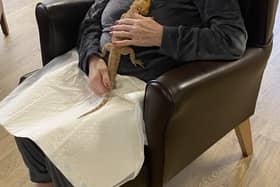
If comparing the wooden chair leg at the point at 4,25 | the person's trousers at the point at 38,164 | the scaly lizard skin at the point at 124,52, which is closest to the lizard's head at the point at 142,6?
the scaly lizard skin at the point at 124,52

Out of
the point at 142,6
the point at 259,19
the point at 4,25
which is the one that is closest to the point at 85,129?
the point at 142,6

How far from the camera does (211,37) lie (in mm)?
1233

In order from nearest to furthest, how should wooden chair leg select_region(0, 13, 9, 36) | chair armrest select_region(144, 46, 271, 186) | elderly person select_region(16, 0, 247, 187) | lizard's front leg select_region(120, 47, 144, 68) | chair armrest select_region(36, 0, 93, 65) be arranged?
chair armrest select_region(144, 46, 271, 186)
elderly person select_region(16, 0, 247, 187)
lizard's front leg select_region(120, 47, 144, 68)
chair armrest select_region(36, 0, 93, 65)
wooden chair leg select_region(0, 13, 9, 36)

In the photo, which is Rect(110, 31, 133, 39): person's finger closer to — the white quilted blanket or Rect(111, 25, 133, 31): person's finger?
Rect(111, 25, 133, 31): person's finger

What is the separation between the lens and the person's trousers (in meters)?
1.28

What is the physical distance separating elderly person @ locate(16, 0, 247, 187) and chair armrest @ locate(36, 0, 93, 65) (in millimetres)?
60

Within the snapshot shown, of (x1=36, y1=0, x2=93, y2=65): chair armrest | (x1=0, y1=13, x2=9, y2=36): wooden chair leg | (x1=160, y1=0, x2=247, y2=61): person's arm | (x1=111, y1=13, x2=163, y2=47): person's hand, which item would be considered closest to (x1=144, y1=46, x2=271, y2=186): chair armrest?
(x1=160, y1=0, x2=247, y2=61): person's arm

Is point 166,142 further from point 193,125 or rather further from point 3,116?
point 3,116

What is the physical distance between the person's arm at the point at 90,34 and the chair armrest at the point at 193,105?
0.32m

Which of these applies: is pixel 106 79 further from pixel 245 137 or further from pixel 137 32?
pixel 245 137

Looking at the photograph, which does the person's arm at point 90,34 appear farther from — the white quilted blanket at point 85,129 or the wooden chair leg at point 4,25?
the wooden chair leg at point 4,25

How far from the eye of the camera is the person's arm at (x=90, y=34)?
143cm

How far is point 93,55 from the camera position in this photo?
1.42 metres

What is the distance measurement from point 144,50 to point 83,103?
0.82 feet
